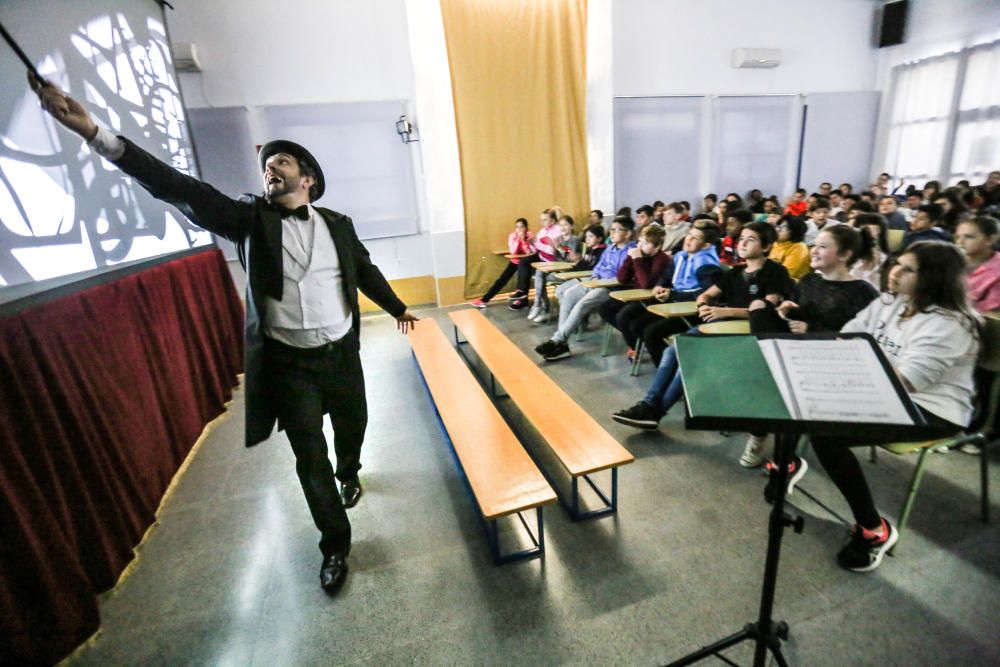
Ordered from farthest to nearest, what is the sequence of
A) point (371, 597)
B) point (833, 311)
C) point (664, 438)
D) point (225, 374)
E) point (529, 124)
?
point (529, 124)
point (225, 374)
point (664, 438)
point (833, 311)
point (371, 597)

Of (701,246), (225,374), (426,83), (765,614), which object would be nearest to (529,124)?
(426,83)

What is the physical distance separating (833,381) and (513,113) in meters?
5.32

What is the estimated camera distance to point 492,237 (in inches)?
228

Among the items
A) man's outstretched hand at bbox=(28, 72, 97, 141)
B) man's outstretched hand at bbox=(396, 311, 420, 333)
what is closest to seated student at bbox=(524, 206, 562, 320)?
man's outstretched hand at bbox=(396, 311, 420, 333)

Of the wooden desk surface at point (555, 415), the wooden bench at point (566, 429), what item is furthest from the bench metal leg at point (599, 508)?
the wooden desk surface at point (555, 415)

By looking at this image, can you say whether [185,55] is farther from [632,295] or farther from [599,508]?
[599,508]

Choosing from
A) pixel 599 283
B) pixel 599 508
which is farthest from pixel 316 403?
pixel 599 283

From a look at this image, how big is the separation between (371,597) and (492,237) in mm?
4685

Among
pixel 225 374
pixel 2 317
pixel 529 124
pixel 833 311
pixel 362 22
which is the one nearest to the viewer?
pixel 2 317

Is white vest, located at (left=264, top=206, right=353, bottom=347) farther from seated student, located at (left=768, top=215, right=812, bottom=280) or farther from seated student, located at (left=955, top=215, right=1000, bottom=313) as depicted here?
seated student, located at (left=768, top=215, right=812, bottom=280)

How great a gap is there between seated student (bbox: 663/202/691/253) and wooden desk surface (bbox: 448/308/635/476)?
2.49 meters

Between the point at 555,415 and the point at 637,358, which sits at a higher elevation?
the point at 555,415

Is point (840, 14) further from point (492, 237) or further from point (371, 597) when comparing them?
point (371, 597)

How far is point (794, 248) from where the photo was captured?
3.53 m
